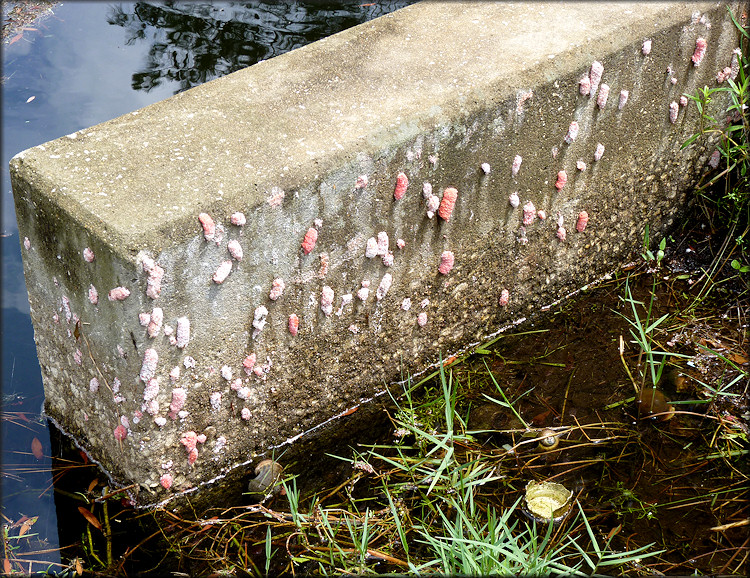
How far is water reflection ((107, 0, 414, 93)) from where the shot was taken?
3.21m

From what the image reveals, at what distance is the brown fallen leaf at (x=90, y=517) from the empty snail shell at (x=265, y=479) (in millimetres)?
392

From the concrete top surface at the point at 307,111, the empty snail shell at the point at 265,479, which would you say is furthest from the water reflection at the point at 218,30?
the empty snail shell at the point at 265,479

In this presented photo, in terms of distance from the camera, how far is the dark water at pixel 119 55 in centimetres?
298

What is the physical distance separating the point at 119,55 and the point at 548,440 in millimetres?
2411

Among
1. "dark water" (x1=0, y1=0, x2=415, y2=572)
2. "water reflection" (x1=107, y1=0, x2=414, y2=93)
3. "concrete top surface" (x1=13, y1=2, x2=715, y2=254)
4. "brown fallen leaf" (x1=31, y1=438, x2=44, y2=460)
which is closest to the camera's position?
"concrete top surface" (x1=13, y1=2, x2=715, y2=254)

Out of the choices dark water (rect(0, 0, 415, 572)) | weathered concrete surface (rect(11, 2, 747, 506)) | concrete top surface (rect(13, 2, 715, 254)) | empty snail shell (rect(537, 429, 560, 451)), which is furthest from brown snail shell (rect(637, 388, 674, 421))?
dark water (rect(0, 0, 415, 572))

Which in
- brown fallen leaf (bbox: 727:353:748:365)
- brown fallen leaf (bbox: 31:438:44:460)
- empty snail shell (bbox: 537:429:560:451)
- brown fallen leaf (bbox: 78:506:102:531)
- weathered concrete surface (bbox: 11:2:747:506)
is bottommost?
empty snail shell (bbox: 537:429:560:451)

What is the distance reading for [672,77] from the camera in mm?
2480

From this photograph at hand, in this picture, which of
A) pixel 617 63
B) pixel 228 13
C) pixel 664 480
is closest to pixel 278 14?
pixel 228 13

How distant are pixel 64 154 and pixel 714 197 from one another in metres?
2.27

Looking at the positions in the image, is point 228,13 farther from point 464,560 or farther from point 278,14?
point 464,560

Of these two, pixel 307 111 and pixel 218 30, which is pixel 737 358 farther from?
pixel 218 30

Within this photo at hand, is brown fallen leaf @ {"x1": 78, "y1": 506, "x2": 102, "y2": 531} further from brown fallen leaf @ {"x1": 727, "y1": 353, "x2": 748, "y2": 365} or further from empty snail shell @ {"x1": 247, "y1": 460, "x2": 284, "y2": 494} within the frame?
brown fallen leaf @ {"x1": 727, "y1": 353, "x2": 748, "y2": 365}

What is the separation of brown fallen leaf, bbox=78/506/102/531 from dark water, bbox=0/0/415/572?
32.2 inches
